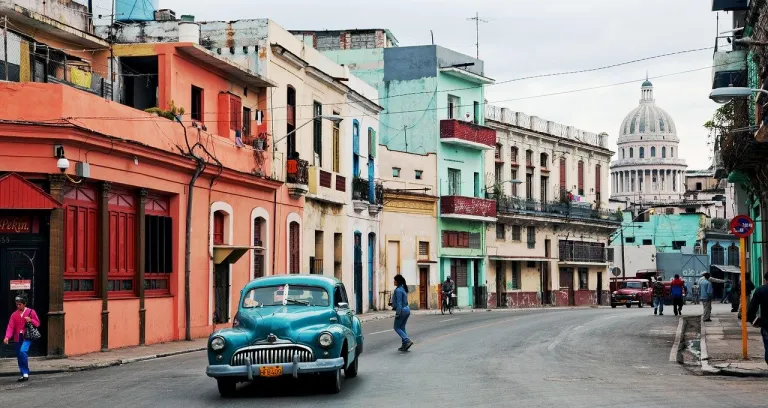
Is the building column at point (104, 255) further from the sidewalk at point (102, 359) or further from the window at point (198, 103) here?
the window at point (198, 103)

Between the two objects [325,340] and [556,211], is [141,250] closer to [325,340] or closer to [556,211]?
[325,340]

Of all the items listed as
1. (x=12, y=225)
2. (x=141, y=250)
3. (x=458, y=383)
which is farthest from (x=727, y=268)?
(x=458, y=383)

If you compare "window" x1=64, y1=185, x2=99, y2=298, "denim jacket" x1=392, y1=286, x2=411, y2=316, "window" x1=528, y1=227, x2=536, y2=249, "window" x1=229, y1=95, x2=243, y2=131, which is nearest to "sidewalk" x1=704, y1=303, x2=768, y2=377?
"denim jacket" x1=392, y1=286, x2=411, y2=316

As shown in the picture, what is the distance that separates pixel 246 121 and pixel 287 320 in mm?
20933

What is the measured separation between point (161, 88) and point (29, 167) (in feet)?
24.8

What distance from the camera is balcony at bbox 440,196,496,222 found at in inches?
2356

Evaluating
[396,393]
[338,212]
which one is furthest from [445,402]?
[338,212]

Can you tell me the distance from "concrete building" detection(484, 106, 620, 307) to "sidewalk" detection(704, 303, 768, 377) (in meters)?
32.2

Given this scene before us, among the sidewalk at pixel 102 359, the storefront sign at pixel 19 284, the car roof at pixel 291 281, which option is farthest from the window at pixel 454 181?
the car roof at pixel 291 281

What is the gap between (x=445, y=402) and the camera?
15.0 metres

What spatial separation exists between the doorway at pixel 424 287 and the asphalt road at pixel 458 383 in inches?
1180

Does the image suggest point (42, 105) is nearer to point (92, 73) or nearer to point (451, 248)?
point (92, 73)

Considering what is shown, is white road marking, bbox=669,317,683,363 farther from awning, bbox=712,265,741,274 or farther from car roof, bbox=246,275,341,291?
awning, bbox=712,265,741,274

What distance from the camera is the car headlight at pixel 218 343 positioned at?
15.6m
